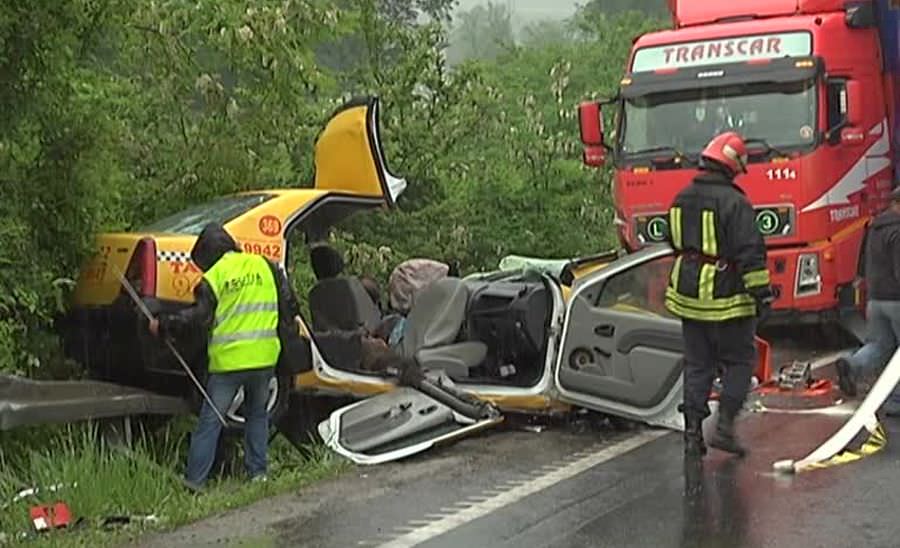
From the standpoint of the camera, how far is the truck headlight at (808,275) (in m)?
12.3

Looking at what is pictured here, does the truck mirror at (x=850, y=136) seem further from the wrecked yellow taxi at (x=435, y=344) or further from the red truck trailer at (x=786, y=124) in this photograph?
the wrecked yellow taxi at (x=435, y=344)

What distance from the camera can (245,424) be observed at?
814 centimetres

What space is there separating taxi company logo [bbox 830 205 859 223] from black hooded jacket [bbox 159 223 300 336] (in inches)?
237

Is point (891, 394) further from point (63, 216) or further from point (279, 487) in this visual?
point (63, 216)

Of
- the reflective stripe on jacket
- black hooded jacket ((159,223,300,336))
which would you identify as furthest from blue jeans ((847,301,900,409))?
the reflective stripe on jacket

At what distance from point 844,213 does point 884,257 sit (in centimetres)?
302

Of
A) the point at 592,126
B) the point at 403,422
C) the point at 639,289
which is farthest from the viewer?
the point at 592,126

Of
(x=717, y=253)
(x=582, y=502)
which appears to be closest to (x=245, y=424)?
(x=582, y=502)

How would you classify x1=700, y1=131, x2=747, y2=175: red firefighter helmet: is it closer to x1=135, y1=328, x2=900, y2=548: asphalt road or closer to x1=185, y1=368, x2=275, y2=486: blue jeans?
x1=135, y1=328, x2=900, y2=548: asphalt road

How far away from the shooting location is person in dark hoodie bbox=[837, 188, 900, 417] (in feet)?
31.4

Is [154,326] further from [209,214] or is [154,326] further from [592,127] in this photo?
[592,127]

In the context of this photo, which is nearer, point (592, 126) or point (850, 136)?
point (850, 136)

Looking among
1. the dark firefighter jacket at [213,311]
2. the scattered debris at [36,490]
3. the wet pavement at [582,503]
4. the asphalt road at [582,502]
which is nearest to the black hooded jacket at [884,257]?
the asphalt road at [582,502]

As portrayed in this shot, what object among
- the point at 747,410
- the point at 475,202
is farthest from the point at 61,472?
the point at 475,202
